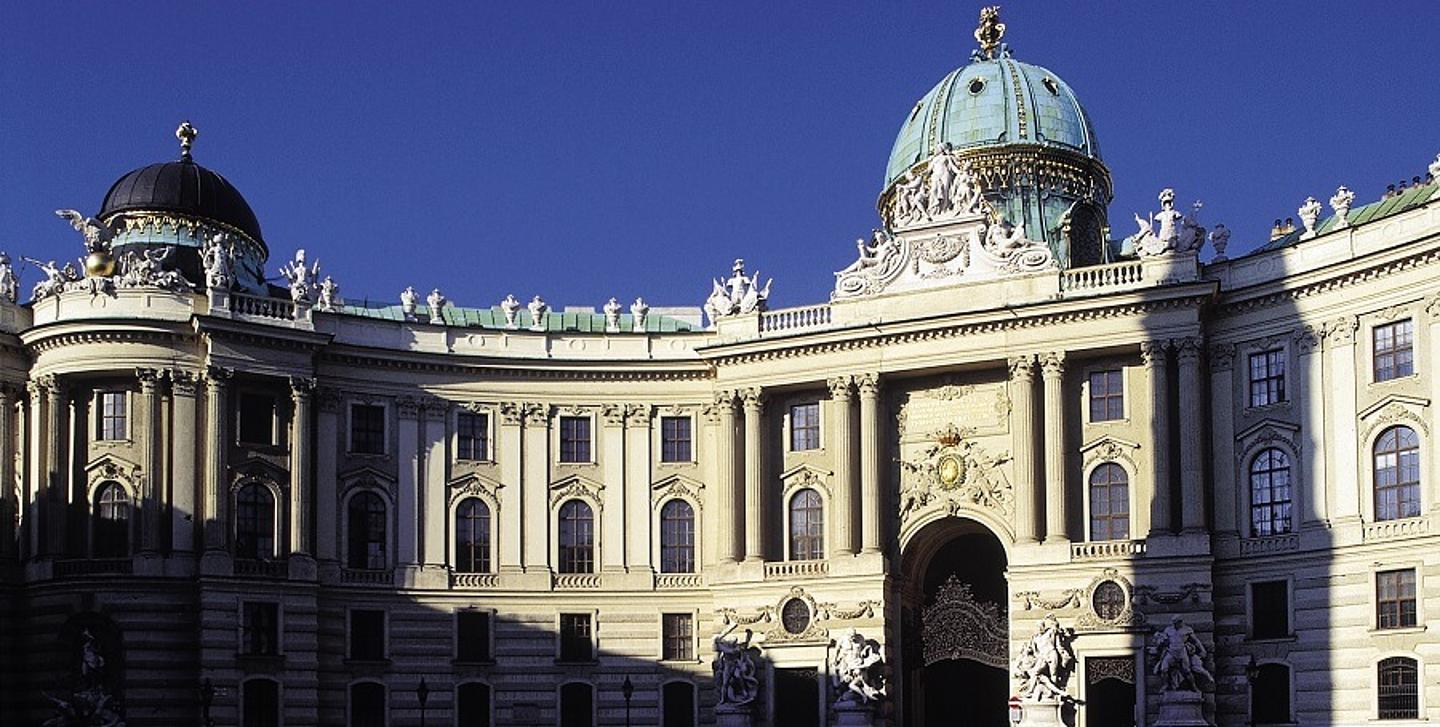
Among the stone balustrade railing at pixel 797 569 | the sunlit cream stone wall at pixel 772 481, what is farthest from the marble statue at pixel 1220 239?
the stone balustrade railing at pixel 797 569

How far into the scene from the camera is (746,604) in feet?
222

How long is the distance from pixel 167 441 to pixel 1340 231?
124 feet

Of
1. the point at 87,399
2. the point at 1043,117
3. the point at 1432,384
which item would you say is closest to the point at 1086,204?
the point at 1043,117

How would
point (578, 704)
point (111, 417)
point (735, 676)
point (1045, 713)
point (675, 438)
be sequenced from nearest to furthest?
point (1045, 713) → point (111, 417) → point (735, 676) → point (578, 704) → point (675, 438)

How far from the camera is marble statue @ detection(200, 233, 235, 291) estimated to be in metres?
65.5

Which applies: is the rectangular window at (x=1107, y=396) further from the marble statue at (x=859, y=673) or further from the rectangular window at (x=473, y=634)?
the rectangular window at (x=473, y=634)

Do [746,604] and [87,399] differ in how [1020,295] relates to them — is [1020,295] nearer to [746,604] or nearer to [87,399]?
[746,604]

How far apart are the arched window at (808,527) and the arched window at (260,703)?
59.5 ft

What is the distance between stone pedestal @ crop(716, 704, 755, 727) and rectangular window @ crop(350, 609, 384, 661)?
39.1ft

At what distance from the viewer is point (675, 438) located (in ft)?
235

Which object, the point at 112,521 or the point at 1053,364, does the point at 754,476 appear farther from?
the point at 112,521

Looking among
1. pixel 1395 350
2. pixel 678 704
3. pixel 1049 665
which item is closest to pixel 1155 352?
pixel 1395 350

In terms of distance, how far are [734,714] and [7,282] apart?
2862 centimetres

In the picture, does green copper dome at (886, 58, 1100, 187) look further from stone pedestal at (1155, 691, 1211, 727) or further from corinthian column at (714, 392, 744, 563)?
stone pedestal at (1155, 691, 1211, 727)
